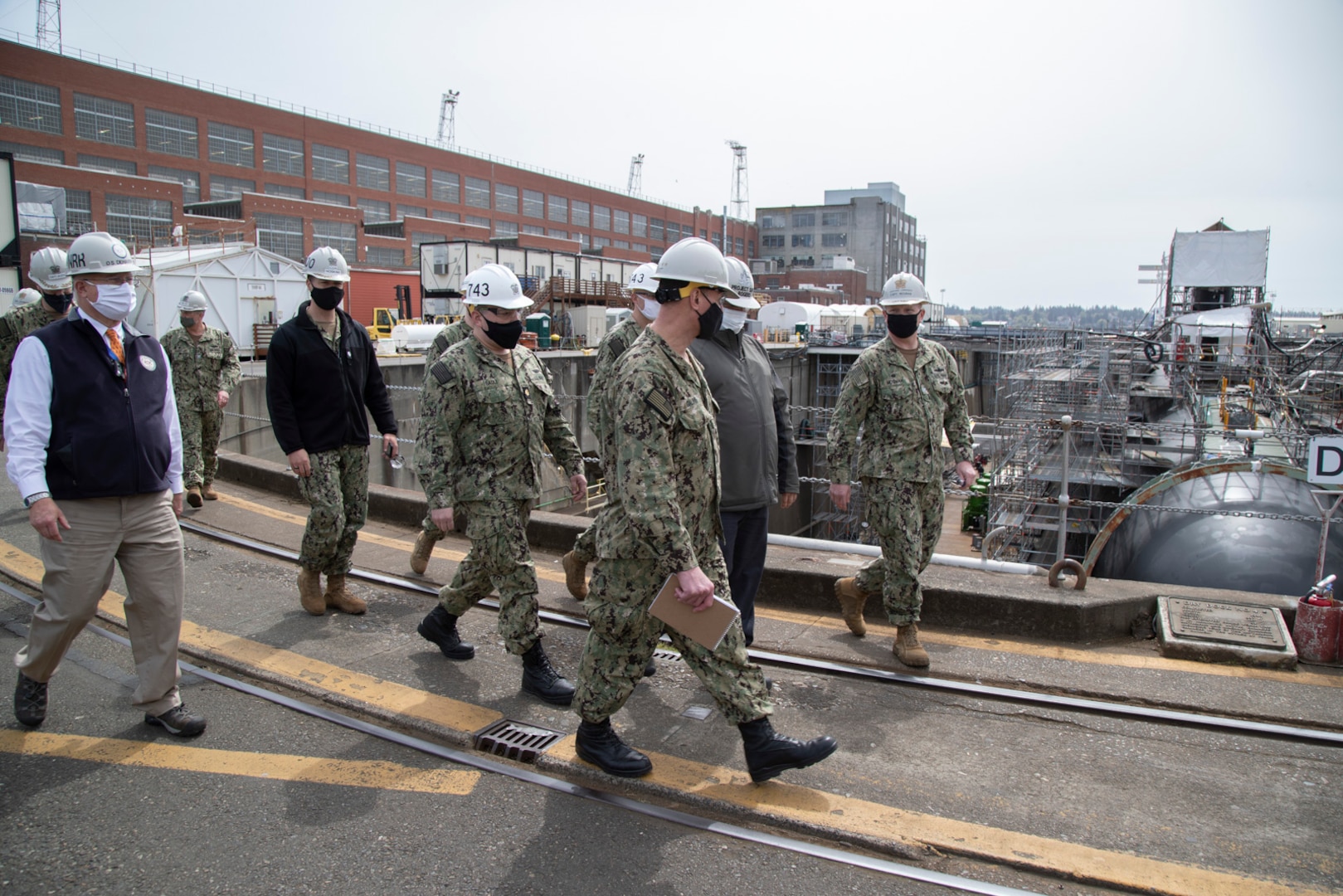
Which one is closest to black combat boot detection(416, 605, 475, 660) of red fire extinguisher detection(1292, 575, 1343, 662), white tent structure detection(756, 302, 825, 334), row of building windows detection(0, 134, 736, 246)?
red fire extinguisher detection(1292, 575, 1343, 662)

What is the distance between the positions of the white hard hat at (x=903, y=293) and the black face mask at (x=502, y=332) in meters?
2.11

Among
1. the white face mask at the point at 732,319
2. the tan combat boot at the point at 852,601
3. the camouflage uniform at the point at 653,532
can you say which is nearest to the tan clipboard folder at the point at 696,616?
the camouflage uniform at the point at 653,532

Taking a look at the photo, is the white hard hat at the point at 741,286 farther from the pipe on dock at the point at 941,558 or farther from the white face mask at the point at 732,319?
the pipe on dock at the point at 941,558

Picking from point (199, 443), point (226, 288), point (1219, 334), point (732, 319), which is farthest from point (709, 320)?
point (1219, 334)

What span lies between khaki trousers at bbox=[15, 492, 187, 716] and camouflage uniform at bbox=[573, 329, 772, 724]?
1.89 m

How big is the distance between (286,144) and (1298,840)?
199 feet

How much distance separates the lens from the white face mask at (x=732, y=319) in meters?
4.29

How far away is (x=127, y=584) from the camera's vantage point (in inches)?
143

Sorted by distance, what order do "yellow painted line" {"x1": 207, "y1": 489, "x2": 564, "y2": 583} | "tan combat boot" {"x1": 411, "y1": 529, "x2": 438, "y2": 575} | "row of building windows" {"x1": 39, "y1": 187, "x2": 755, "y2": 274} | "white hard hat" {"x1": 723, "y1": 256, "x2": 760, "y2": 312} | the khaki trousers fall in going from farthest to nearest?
"row of building windows" {"x1": 39, "y1": 187, "x2": 755, "y2": 274} → "yellow painted line" {"x1": 207, "y1": 489, "x2": 564, "y2": 583} → "tan combat boot" {"x1": 411, "y1": 529, "x2": 438, "y2": 575} → "white hard hat" {"x1": 723, "y1": 256, "x2": 760, "y2": 312} → the khaki trousers

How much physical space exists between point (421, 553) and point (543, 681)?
218cm

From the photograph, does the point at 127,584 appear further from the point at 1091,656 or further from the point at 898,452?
the point at 1091,656

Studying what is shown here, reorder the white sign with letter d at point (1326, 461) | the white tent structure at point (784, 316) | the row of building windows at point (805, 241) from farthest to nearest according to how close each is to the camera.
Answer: the row of building windows at point (805, 241) → the white tent structure at point (784, 316) → the white sign with letter d at point (1326, 461)

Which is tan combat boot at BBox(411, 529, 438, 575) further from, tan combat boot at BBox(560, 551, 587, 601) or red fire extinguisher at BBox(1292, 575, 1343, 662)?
red fire extinguisher at BBox(1292, 575, 1343, 662)

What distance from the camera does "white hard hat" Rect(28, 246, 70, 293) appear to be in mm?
6633
